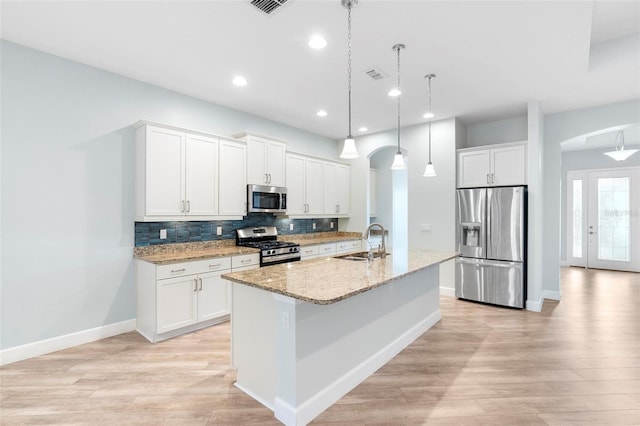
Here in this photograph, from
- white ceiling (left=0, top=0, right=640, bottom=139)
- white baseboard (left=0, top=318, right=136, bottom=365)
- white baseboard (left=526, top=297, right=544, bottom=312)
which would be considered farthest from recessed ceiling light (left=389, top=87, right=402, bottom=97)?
white baseboard (left=0, top=318, right=136, bottom=365)

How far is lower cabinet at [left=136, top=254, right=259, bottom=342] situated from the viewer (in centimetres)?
335

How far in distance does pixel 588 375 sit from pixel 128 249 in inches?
185

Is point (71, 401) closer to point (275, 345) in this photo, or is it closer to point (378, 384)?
point (275, 345)

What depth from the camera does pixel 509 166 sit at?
4.70 metres

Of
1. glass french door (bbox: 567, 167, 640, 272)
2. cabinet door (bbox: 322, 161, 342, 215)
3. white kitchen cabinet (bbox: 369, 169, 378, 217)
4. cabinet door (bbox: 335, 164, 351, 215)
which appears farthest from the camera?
white kitchen cabinet (bbox: 369, 169, 378, 217)

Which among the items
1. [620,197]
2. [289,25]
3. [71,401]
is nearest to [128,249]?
[71,401]

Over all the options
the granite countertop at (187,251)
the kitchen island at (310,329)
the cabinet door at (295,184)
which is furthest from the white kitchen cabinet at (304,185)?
the kitchen island at (310,329)

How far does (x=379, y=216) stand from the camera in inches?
325

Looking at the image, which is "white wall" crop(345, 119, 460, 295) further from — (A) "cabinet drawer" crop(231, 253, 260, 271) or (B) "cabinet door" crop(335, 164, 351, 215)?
(A) "cabinet drawer" crop(231, 253, 260, 271)

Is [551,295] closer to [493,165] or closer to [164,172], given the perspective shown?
[493,165]

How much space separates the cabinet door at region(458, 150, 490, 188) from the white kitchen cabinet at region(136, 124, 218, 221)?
376 cm

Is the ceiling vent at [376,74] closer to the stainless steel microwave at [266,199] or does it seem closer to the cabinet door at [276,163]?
the cabinet door at [276,163]

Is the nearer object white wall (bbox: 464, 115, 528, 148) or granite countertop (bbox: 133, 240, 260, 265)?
granite countertop (bbox: 133, 240, 260, 265)

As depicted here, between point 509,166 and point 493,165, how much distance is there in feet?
0.69
